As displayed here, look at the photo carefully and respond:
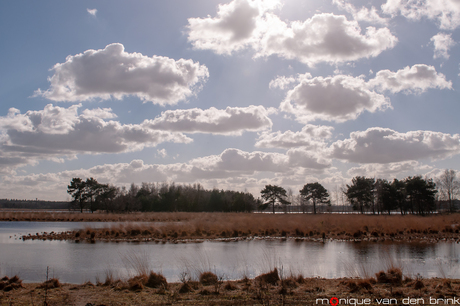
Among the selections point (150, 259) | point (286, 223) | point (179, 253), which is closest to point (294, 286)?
point (150, 259)

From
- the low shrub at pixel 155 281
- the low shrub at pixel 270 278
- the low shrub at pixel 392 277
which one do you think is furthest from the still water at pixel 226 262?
the low shrub at pixel 155 281

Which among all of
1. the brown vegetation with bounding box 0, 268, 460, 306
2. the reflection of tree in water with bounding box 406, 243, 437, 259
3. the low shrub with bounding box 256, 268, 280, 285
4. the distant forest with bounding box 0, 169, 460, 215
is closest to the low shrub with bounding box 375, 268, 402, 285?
the brown vegetation with bounding box 0, 268, 460, 306

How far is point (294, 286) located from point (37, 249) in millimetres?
18377

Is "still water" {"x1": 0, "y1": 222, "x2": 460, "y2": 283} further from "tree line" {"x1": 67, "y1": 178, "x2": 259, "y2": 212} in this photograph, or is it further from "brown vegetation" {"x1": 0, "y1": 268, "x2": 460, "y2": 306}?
"tree line" {"x1": 67, "y1": 178, "x2": 259, "y2": 212}

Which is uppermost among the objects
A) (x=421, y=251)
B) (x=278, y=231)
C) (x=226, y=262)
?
(x=226, y=262)

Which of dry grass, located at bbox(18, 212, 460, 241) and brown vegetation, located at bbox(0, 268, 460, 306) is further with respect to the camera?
dry grass, located at bbox(18, 212, 460, 241)

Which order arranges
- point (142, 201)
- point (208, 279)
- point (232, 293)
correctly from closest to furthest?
point (232, 293)
point (208, 279)
point (142, 201)

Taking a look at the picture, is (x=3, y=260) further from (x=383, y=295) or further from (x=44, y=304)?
(x=383, y=295)

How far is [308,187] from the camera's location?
77.9 metres

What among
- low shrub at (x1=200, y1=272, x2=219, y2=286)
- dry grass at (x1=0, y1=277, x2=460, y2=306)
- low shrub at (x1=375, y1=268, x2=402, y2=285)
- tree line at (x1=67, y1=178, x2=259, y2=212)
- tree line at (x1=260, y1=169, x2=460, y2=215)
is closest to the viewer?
dry grass at (x1=0, y1=277, x2=460, y2=306)

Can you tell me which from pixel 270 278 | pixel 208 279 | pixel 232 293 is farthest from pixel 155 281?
pixel 270 278

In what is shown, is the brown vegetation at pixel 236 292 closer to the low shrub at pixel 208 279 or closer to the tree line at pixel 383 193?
the low shrub at pixel 208 279

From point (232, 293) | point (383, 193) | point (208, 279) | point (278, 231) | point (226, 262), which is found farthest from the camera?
point (383, 193)

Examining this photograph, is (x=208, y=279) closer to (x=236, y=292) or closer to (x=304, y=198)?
(x=236, y=292)
